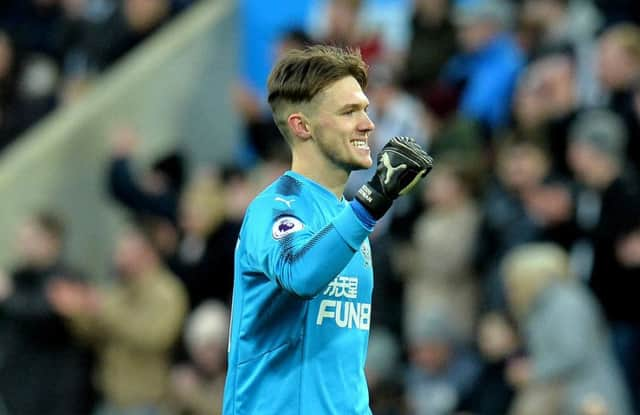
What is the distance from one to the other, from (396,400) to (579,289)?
1234 mm

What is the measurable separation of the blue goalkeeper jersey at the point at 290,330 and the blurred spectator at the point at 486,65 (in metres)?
5.47

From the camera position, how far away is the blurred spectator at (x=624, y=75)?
8555 mm

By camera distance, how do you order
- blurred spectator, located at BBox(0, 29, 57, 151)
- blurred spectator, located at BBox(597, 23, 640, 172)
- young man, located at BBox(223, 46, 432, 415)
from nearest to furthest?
young man, located at BBox(223, 46, 432, 415), blurred spectator, located at BBox(597, 23, 640, 172), blurred spectator, located at BBox(0, 29, 57, 151)

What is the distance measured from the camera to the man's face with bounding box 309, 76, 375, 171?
4.43 meters

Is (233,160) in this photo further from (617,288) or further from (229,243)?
(617,288)

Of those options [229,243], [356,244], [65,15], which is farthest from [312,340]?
[65,15]

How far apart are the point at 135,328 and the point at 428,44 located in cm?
277

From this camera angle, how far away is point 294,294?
4.19 metres

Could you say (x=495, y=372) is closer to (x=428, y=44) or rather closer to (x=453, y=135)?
(x=453, y=135)

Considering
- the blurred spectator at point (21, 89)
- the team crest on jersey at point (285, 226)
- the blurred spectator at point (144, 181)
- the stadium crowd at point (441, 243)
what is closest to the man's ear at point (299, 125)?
the team crest on jersey at point (285, 226)

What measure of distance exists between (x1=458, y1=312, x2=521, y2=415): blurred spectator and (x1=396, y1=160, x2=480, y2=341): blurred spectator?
581mm

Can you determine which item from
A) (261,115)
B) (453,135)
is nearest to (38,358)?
(261,115)

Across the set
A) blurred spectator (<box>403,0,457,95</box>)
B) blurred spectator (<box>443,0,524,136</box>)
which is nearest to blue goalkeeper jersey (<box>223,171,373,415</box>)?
blurred spectator (<box>443,0,524,136</box>)

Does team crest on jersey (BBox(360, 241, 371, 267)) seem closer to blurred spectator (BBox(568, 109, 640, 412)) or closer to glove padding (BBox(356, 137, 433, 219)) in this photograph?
glove padding (BBox(356, 137, 433, 219))
